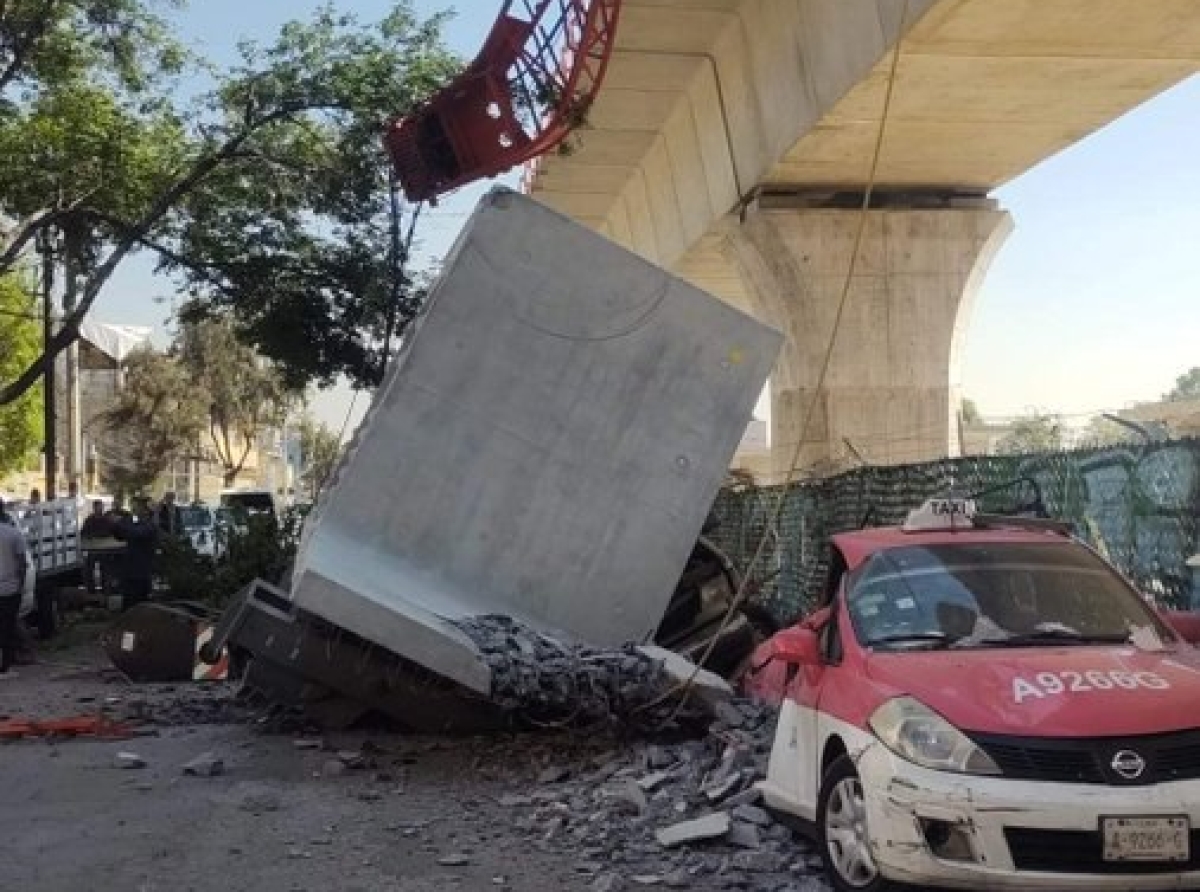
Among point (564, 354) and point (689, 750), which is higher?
point (564, 354)

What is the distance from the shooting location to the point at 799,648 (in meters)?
6.58

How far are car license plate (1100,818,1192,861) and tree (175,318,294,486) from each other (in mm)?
65251

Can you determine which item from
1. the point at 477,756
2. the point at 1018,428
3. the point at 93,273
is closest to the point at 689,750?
the point at 477,756

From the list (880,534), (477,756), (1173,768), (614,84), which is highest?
(614,84)

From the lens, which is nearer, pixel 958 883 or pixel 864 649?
Answer: pixel 958 883

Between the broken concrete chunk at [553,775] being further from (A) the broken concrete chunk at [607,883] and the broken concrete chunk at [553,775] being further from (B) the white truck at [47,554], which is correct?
(B) the white truck at [47,554]

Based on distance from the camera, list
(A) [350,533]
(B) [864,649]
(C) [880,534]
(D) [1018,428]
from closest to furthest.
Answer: (B) [864,649] → (C) [880,534] → (A) [350,533] → (D) [1018,428]

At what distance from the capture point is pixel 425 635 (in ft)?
29.9

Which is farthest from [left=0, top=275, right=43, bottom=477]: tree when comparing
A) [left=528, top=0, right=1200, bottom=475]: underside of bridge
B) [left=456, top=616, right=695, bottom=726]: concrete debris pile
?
[left=456, top=616, right=695, bottom=726]: concrete debris pile

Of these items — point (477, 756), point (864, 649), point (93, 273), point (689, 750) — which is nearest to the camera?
point (864, 649)

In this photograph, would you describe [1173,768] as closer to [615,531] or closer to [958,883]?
[958,883]

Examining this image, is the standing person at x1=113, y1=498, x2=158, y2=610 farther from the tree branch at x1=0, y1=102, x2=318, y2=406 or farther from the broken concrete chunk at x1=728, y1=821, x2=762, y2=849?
the broken concrete chunk at x1=728, y1=821, x2=762, y2=849

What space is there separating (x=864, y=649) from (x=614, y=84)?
14654 mm

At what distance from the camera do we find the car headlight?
17.7 ft
